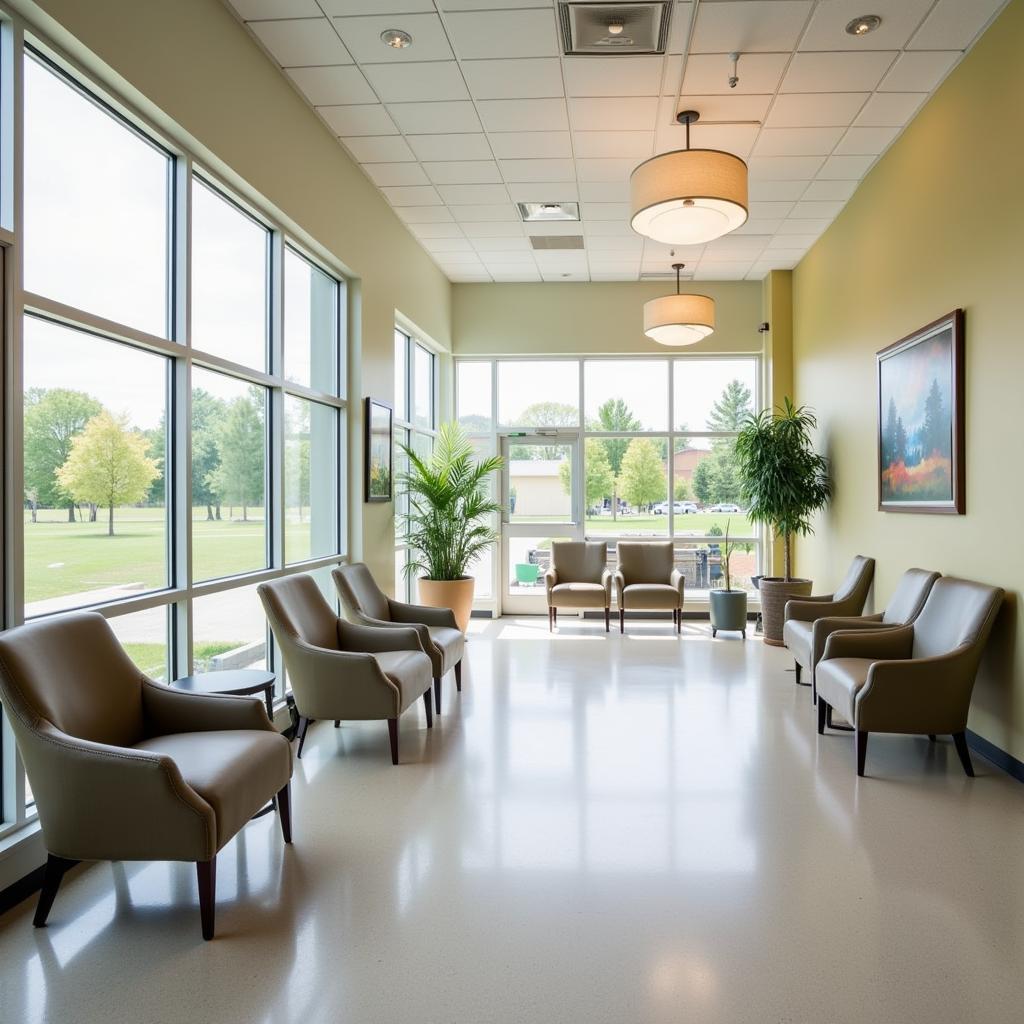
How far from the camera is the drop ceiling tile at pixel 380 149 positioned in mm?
5531

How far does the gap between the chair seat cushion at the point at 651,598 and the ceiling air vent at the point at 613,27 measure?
5170 millimetres

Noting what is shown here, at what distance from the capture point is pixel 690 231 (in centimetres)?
466

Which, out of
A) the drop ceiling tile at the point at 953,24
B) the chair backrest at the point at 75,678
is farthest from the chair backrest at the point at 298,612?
the drop ceiling tile at the point at 953,24

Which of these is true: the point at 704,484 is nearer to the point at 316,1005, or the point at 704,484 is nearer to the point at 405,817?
the point at 405,817

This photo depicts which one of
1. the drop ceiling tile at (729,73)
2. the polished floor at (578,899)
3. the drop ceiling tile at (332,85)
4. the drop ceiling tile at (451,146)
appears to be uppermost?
the drop ceiling tile at (451,146)

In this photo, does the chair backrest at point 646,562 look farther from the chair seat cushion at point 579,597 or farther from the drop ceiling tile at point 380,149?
the drop ceiling tile at point 380,149

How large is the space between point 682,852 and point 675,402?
6.96 metres

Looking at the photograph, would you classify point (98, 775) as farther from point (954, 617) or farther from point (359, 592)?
point (954, 617)

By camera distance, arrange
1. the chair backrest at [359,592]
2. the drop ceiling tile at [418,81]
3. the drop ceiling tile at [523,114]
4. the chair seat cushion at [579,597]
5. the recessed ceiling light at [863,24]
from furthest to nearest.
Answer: the chair seat cushion at [579,597] → the chair backrest at [359,592] → the drop ceiling tile at [523,114] → the drop ceiling tile at [418,81] → the recessed ceiling light at [863,24]

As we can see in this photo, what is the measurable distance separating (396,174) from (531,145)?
115 centimetres

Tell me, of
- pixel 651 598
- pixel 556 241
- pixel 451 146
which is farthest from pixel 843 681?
pixel 556 241

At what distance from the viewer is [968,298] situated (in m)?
4.48

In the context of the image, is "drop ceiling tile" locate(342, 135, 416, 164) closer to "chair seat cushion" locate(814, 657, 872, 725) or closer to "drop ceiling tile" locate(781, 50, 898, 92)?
"drop ceiling tile" locate(781, 50, 898, 92)

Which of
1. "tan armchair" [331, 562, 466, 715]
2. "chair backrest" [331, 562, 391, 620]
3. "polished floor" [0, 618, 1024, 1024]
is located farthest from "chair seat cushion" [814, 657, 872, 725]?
"chair backrest" [331, 562, 391, 620]
